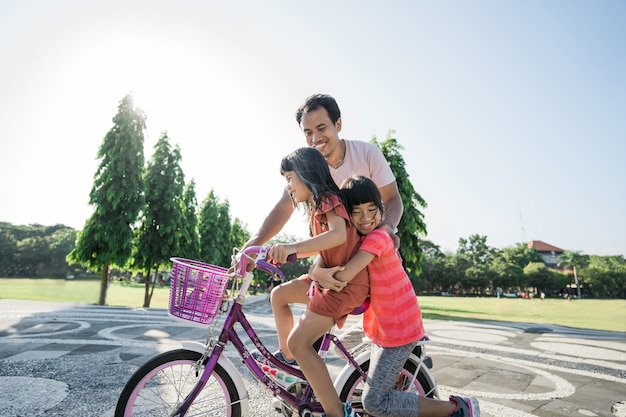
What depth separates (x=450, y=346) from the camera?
22.4 feet

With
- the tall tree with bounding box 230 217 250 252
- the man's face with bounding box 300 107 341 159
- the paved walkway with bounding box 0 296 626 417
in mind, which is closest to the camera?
the man's face with bounding box 300 107 341 159

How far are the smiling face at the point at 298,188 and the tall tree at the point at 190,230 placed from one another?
16.7 metres

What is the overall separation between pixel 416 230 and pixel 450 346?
459 inches

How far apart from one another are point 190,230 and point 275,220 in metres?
18.2

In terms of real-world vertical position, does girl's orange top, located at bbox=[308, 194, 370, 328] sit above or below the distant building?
below

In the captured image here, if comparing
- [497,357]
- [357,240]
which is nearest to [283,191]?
[357,240]

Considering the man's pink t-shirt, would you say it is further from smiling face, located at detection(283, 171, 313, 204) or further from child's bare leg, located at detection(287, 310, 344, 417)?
child's bare leg, located at detection(287, 310, 344, 417)

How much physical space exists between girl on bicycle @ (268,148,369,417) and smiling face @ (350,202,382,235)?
2.0 inches

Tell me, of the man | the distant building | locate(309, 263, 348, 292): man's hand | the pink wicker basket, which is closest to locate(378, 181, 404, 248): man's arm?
the man

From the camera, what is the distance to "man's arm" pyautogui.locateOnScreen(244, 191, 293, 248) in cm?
260

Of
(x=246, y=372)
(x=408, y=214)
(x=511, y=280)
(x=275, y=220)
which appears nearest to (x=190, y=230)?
(x=408, y=214)

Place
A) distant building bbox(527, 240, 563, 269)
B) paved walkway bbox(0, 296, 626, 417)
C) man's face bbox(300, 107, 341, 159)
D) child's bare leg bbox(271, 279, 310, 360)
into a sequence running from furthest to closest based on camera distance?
distant building bbox(527, 240, 563, 269) → paved walkway bbox(0, 296, 626, 417) → man's face bbox(300, 107, 341, 159) → child's bare leg bbox(271, 279, 310, 360)

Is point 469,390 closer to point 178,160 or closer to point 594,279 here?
point 178,160

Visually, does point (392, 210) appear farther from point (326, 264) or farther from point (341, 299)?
point (341, 299)
